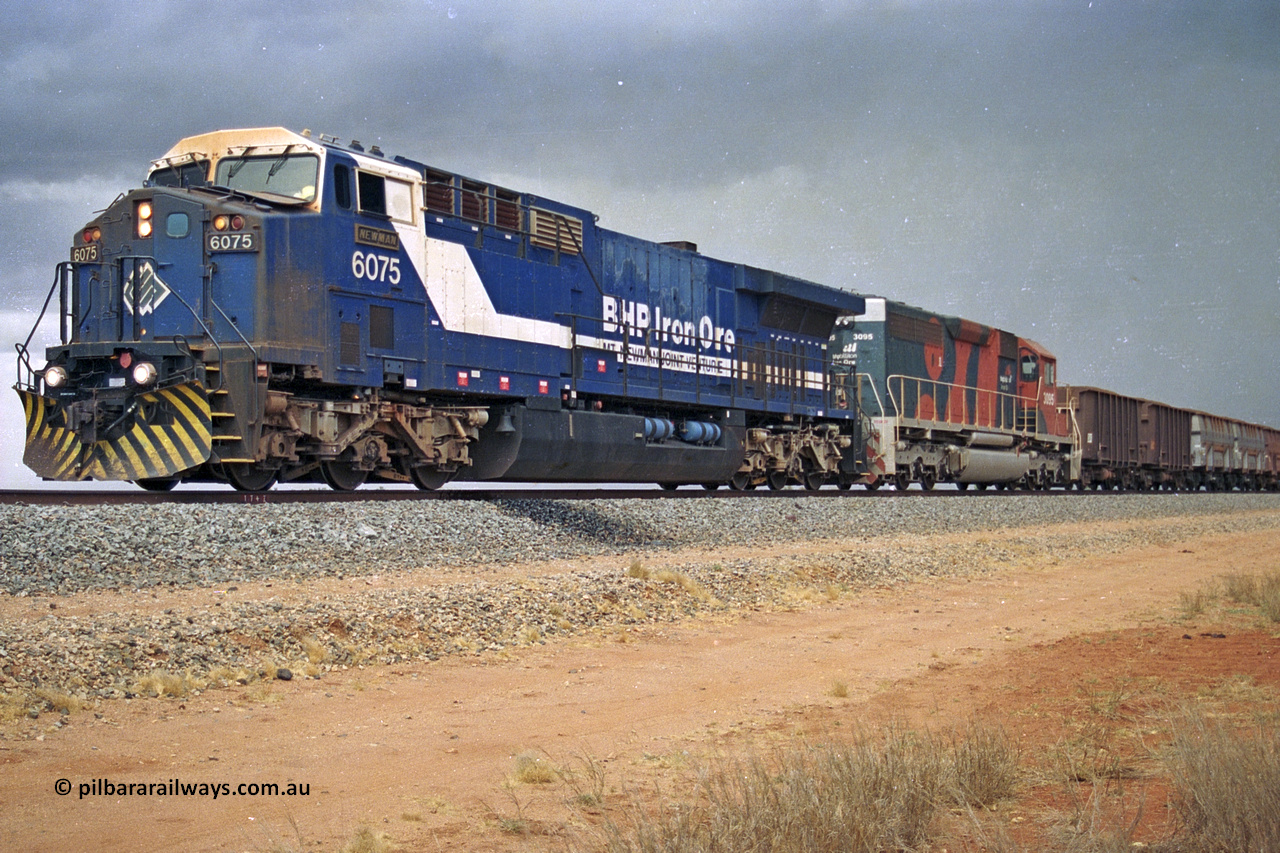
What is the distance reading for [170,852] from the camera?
162 inches

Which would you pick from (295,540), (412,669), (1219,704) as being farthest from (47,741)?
(1219,704)

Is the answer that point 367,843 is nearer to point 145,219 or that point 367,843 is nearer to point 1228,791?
point 1228,791

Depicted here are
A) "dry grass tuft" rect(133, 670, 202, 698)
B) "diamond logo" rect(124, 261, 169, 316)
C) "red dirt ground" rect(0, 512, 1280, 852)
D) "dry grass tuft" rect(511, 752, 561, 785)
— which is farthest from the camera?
"diamond logo" rect(124, 261, 169, 316)

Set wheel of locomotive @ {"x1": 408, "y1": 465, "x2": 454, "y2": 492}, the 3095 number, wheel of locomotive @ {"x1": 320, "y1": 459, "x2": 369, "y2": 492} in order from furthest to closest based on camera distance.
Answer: wheel of locomotive @ {"x1": 408, "y1": 465, "x2": 454, "y2": 492}
wheel of locomotive @ {"x1": 320, "y1": 459, "x2": 369, "y2": 492}
the 3095 number

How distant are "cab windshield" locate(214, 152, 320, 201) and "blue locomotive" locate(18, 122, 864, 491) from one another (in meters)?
0.03

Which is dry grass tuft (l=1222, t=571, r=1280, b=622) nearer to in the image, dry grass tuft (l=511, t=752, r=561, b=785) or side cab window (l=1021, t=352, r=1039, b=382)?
dry grass tuft (l=511, t=752, r=561, b=785)

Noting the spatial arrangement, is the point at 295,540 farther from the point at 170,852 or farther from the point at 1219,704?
the point at 1219,704

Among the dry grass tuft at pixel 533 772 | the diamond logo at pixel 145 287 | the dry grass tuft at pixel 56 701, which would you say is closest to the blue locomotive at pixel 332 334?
the diamond logo at pixel 145 287

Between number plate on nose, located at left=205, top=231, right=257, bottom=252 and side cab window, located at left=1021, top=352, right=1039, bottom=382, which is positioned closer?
number plate on nose, located at left=205, top=231, right=257, bottom=252

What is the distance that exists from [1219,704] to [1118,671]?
4.03ft

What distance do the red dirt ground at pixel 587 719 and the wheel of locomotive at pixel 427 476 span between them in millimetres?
6082

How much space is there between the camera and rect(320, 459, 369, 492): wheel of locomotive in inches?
534

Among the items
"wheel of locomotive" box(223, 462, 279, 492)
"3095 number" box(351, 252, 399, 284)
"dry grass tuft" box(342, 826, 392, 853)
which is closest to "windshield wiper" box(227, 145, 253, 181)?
"3095 number" box(351, 252, 399, 284)

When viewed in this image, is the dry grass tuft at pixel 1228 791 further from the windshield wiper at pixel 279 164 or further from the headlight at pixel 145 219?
the headlight at pixel 145 219
